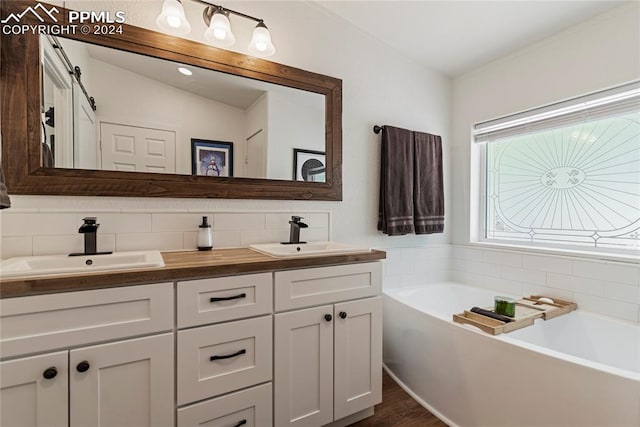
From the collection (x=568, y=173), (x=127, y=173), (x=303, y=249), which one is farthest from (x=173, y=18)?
(x=568, y=173)

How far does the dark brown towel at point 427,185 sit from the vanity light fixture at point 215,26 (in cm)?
134

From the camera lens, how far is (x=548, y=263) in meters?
2.07

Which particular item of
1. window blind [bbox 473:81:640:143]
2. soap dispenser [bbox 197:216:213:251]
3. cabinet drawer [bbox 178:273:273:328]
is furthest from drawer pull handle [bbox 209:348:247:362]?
window blind [bbox 473:81:640:143]

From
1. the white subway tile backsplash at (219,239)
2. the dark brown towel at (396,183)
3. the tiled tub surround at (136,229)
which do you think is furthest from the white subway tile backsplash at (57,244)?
the dark brown towel at (396,183)

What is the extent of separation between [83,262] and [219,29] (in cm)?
132

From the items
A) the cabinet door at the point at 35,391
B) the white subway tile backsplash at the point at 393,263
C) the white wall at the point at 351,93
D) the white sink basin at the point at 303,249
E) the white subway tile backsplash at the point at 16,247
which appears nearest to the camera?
the cabinet door at the point at 35,391

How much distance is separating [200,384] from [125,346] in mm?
319

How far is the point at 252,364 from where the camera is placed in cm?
126

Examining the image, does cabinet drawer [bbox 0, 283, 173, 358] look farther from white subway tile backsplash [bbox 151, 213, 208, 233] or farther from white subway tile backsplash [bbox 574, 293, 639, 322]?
white subway tile backsplash [bbox 574, 293, 639, 322]

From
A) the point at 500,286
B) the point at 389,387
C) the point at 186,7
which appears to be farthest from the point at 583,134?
the point at 186,7

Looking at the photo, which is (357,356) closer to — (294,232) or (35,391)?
(294,232)

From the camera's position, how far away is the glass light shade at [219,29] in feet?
5.21

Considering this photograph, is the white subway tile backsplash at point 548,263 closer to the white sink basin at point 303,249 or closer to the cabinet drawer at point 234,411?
the white sink basin at point 303,249

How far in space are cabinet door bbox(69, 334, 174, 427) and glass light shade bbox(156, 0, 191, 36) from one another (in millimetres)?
1453
